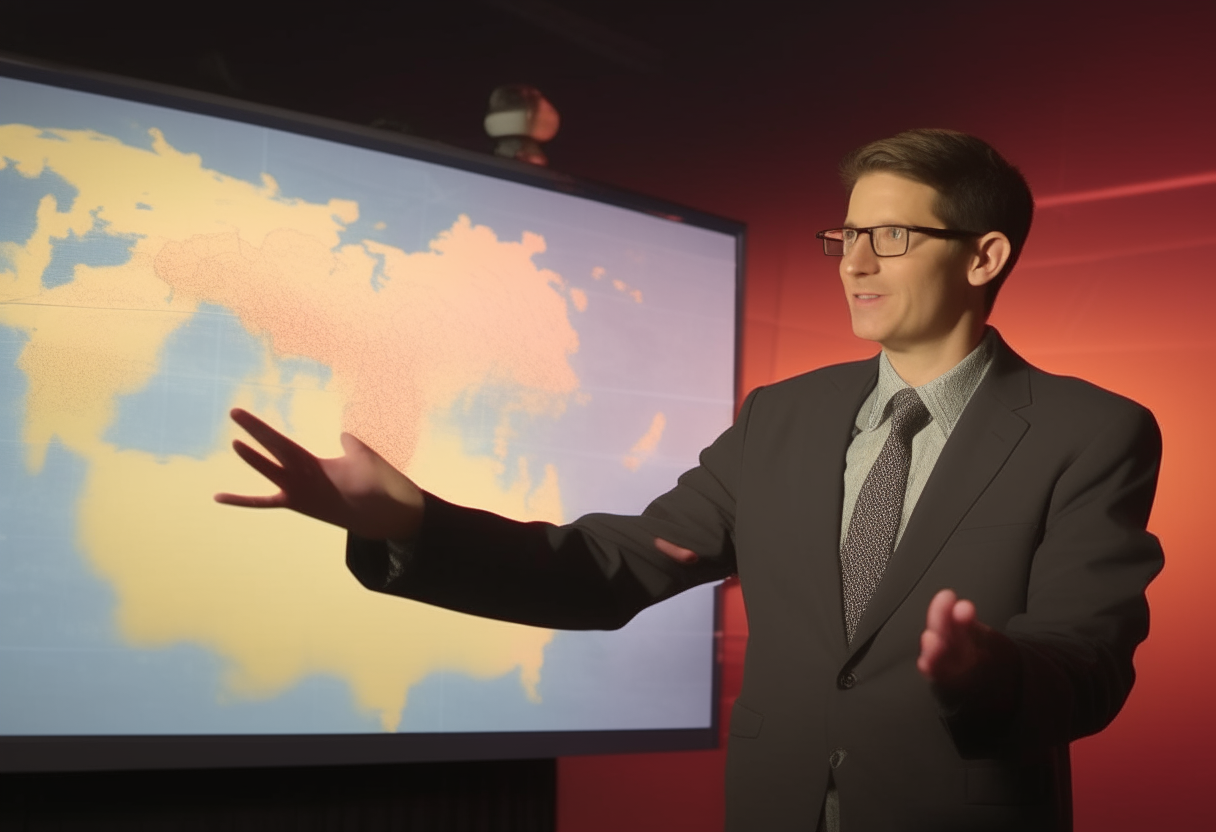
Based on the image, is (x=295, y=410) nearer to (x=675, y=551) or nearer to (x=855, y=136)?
(x=675, y=551)

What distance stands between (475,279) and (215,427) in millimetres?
655

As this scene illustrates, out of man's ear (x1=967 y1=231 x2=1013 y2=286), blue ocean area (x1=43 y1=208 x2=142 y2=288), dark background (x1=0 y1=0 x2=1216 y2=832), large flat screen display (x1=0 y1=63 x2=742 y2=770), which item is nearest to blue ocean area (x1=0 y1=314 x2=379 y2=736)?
large flat screen display (x1=0 y1=63 x2=742 y2=770)

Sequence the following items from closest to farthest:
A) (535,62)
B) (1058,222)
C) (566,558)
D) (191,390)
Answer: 1. (566,558)
2. (191,390)
3. (1058,222)
4. (535,62)

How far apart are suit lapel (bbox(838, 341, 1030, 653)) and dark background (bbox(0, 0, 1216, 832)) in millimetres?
1291

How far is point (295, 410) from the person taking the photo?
216 cm

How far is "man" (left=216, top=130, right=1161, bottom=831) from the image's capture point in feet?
3.94

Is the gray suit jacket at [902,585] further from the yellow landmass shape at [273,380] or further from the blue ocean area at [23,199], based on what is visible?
the blue ocean area at [23,199]

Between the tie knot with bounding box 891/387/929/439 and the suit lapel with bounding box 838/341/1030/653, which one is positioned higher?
the tie knot with bounding box 891/387/929/439

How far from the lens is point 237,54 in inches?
113

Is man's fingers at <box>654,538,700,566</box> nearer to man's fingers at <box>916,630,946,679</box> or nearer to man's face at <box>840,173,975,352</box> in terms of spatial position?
man's face at <box>840,173,975,352</box>

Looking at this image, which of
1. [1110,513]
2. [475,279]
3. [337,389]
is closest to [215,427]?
[337,389]

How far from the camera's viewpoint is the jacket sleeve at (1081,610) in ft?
3.38

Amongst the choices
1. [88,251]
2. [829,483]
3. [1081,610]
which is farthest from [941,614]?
[88,251]

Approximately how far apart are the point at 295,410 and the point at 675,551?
1.00 m
